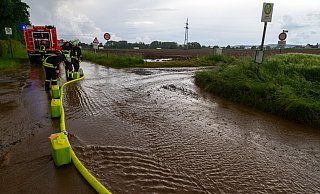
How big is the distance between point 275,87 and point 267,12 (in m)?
2.55

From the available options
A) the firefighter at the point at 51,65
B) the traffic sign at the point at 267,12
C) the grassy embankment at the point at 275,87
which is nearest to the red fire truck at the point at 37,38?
the firefighter at the point at 51,65

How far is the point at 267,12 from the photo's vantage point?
22.0 ft

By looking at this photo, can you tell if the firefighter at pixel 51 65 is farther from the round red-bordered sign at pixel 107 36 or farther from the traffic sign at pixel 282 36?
the traffic sign at pixel 282 36

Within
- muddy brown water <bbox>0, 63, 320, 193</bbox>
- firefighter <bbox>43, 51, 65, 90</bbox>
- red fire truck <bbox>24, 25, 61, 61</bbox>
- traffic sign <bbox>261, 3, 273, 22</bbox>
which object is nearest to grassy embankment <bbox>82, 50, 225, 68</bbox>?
red fire truck <bbox>24, 25, 61, 61</bbox>

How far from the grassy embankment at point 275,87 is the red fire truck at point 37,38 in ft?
42.5

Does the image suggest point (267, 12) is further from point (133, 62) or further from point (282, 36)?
point (133, 62)

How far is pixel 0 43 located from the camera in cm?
1627

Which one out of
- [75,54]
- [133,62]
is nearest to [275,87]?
[75,54]

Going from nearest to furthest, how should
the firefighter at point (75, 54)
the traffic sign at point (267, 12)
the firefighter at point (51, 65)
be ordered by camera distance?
the traffic sign at point (267, 12), the firefighter at point (51, 65), the firefighter at point (75, 54)

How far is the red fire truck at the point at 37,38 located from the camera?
15159 millimetres

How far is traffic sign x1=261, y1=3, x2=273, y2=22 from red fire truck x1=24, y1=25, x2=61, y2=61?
14164mm

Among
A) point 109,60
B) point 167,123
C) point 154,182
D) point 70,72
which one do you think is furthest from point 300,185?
point 109,60

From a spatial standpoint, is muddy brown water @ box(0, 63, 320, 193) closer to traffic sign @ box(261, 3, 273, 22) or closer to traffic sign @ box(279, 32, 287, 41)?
traffic sign @ box(261, 3, 273, 22)

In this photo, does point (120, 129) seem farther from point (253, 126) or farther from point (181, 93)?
point (181, 93)
